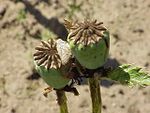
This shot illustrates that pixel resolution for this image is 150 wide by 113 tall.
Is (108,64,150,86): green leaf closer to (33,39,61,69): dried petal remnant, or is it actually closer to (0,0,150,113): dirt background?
(33,39,61,69): dried petal remnant

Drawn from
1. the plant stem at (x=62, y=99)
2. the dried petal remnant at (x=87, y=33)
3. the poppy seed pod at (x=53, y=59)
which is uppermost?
the dried petal remnant at (x=87, y=33)

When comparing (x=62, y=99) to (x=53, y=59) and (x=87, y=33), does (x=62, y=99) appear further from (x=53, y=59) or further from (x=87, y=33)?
(x=87, y=33)

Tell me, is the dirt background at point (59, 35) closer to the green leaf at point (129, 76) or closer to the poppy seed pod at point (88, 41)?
the green leaf at point (129, 76)

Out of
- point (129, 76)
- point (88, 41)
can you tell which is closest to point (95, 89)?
point (129, 76)

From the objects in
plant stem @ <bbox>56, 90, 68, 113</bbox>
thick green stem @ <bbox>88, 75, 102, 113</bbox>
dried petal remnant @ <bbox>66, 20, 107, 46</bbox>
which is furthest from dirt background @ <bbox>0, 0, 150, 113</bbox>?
dried petal remnant @ <bbox>66, 20, 107, 46</bbox>

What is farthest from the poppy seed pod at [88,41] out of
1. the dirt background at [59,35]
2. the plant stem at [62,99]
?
the dirt background at [59,35]

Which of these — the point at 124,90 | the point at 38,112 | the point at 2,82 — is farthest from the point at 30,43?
the point at 124,90

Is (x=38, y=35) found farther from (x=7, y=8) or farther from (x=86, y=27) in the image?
(x=86, y=27)
